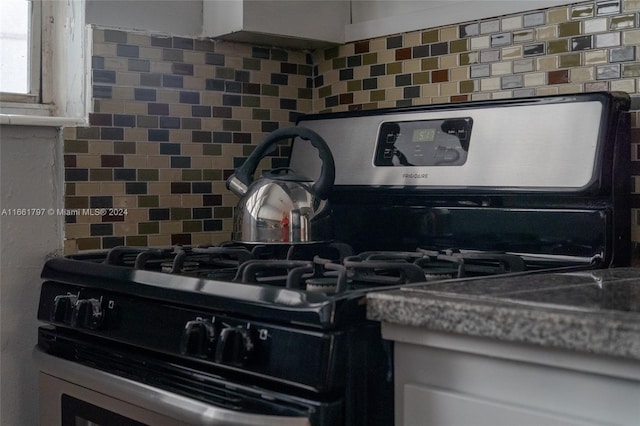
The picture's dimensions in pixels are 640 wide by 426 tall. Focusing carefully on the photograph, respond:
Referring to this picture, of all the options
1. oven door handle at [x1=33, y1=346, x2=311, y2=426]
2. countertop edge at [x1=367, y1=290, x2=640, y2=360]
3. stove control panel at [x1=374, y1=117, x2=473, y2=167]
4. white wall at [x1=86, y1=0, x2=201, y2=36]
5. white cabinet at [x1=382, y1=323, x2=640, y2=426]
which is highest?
white wall at [x1=86, y1=0, x2=201, y2=36]

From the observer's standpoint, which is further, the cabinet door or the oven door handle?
the oven door handle

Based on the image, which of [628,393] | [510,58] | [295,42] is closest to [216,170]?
[295,42]

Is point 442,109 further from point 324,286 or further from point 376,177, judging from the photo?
point 324,286

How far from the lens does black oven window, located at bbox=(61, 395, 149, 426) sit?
1.24m

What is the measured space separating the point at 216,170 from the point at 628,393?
1.23m

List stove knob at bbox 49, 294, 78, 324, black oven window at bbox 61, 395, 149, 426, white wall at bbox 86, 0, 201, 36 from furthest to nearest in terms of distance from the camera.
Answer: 1. white wall at bbox 86, 0, 201, 36
2. stove knob at bbox 49, 294, 78, 324
3. black oven window at bbox 61, 395, 149, 426

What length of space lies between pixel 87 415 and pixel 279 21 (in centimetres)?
95

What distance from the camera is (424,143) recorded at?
1.61 m

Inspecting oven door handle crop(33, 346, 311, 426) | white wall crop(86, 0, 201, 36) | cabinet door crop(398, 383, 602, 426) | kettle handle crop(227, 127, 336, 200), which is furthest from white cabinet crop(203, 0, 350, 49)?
cabinet door crop(398, 383, 602, 426)

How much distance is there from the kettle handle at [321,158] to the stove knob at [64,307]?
0.39 m

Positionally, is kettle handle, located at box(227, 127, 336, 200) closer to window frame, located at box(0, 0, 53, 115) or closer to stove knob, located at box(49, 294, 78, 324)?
stove knob, located at box(49, 294, 78, 324)

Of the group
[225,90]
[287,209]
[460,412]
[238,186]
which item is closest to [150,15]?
[225,90]

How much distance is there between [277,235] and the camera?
1487 mm

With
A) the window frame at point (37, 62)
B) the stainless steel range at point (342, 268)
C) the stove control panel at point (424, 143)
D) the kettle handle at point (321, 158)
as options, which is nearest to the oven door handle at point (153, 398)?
the stainless steel range at point (342, 268)
